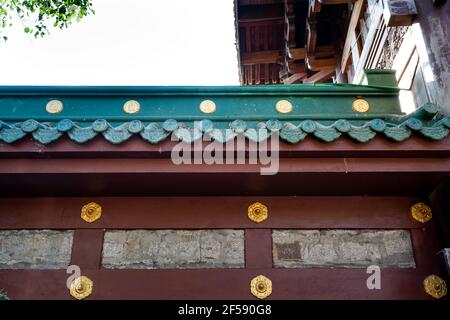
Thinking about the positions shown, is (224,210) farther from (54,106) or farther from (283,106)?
(54,106)

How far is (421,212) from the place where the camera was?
398 cm

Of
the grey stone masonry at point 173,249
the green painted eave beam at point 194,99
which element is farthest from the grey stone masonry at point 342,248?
the green painted eave beam at point 194,99

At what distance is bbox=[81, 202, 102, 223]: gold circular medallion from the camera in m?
3.97

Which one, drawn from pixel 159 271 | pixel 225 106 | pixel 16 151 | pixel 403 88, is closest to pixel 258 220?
pixel 159 271

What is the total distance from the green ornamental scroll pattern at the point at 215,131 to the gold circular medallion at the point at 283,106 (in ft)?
4.14

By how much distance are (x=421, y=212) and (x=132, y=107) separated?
2.96m

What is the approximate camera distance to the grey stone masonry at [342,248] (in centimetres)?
383

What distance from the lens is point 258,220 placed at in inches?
156

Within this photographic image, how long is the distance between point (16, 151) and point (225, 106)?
2114 millimetres

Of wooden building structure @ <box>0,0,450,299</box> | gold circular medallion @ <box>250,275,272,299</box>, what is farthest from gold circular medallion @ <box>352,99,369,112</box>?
gold circular medallion @ <box>250,275,272,299</box>

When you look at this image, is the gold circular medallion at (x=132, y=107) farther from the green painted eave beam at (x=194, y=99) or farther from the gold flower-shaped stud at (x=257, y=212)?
the gold flower-shaped stud at (x=257, y=212)

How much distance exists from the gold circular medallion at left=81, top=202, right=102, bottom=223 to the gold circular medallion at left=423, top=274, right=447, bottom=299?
9.06 feet

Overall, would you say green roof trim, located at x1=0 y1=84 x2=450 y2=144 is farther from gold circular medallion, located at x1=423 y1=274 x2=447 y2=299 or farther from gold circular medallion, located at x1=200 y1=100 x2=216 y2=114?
gold circular medallion, located at x1=423 y1=274 x2=447 y2=299
